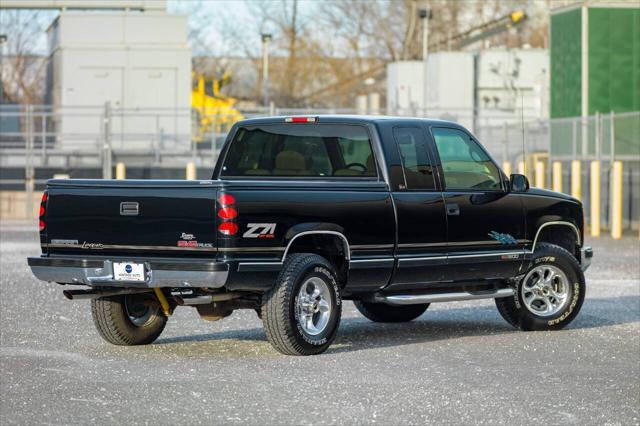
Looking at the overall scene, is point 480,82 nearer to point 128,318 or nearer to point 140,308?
point 140,308

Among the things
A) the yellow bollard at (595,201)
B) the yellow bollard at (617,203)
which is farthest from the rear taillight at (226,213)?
the yellow bollard at (595,201)

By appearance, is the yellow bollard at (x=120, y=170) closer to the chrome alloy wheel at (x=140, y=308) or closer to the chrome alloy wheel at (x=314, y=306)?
the chrome alloy wheel at (x=140, y=308)

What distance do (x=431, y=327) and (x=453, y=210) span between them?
146 cm

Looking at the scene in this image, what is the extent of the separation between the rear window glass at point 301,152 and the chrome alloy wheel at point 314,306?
1.26 m

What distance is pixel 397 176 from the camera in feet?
41.5

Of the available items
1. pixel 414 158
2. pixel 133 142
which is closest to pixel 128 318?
pixel 414 158

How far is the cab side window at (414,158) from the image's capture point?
42.0 feet

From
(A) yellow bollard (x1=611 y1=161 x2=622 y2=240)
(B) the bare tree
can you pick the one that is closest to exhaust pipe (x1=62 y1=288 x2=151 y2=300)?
(A) yellow bollard (x1=611 y1=161 x2=622 y2=240)

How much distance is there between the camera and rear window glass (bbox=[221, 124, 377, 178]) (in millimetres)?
12852

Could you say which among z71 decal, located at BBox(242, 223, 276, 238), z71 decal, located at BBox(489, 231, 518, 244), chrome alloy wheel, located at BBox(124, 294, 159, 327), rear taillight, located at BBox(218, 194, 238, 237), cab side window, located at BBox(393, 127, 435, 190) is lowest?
chrome alloy wheel, located at BBox(124, 294, 159, 327)

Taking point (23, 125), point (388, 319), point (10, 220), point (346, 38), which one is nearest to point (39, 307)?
point (388, 319)

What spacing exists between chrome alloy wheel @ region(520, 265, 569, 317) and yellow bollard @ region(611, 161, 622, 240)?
15195mm

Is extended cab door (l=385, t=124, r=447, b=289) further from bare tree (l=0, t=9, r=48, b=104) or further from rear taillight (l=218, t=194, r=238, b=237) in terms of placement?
bare tree (l=0, t=9, r=48, b=104)

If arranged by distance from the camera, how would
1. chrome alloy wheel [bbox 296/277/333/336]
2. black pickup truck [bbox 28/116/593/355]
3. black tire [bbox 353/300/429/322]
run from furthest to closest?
black tire [bbox 353/300/429/322] → chrome alloy wheel [bbox 296/277/333/336] → black pickup truck [bbox 28/116/593/355]
